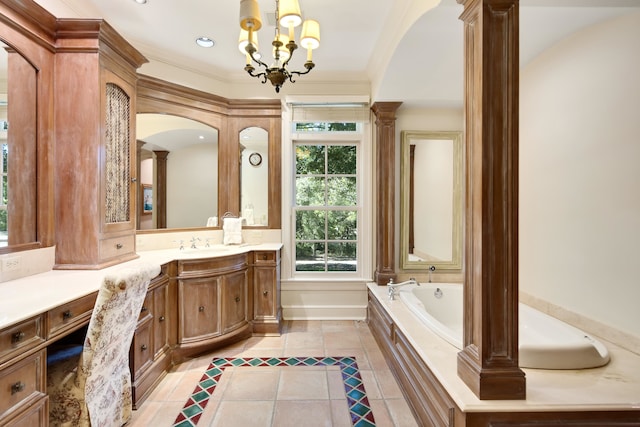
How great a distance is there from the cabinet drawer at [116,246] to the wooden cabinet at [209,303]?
1.34 ft

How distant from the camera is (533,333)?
7.44 ft

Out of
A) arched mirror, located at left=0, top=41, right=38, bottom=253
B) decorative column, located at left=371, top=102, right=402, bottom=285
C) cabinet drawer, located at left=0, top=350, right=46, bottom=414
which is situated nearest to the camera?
cabinet drawer, located at left=0, top=350, right=46, bottom=414

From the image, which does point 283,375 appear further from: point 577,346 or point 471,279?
point 577,346

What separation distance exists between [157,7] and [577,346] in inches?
143

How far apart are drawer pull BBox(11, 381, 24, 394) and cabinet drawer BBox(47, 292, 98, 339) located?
7.7 inches

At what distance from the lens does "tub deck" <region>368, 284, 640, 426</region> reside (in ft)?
4.34

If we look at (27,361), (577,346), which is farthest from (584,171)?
(27,361)

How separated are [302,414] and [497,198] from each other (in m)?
1.75

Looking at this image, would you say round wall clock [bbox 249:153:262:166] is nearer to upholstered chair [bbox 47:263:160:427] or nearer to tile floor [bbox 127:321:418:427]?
tile floor [bbox 127:321:418:427]

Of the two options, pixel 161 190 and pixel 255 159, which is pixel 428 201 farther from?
pixel 161 190

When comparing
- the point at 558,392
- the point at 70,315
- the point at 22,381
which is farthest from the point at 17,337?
the point at 558,392

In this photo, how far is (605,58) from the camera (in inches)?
79.3

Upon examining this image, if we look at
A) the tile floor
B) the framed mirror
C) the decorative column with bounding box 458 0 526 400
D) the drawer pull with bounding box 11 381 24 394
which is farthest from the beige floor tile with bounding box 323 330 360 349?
the drawer pull with bounding box 11 381 24 394

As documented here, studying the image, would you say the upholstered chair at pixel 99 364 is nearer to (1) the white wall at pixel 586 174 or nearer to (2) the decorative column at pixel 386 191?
(2) the decorative column at pixel 386 191
